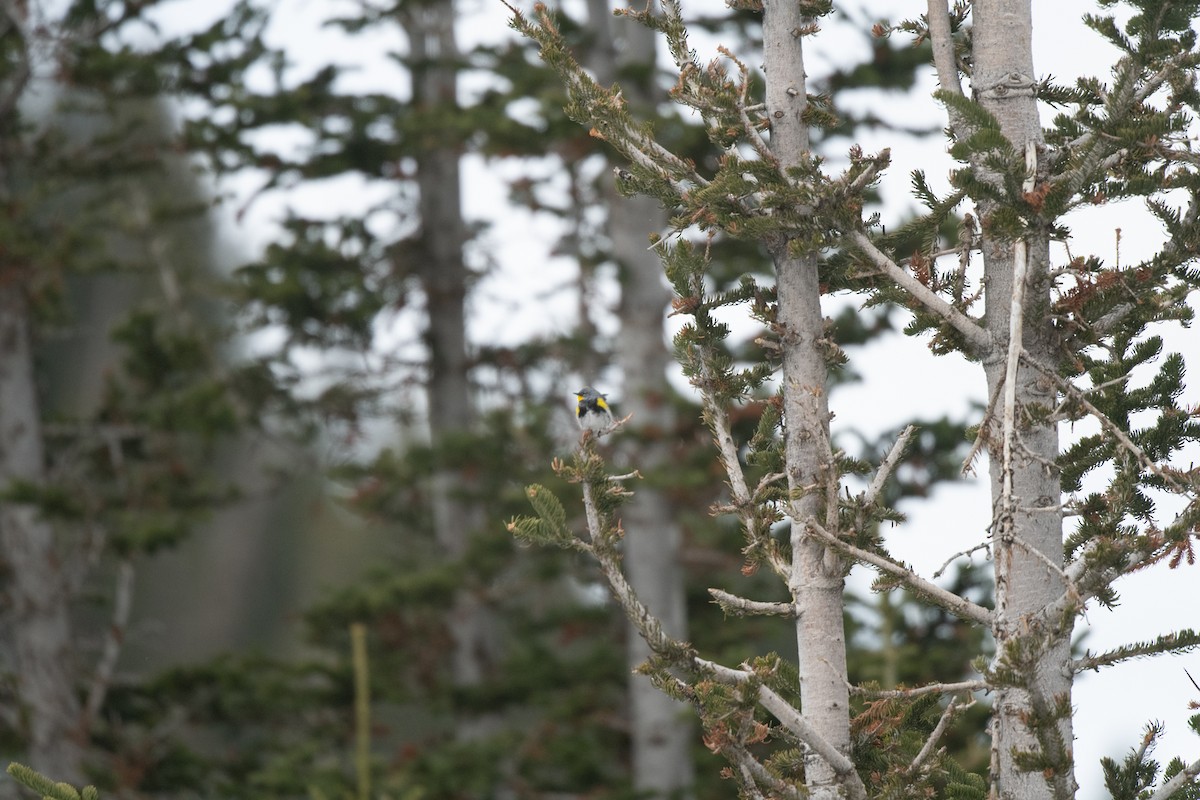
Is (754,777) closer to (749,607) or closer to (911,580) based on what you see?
(749,607)

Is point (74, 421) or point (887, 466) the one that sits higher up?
point (74, 421)

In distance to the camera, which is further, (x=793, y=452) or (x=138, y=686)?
(x=138, y=686)

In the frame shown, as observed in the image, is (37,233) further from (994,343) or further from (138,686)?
(994,343)

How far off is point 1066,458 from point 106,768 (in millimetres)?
9839

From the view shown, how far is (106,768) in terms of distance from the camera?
1135 cm

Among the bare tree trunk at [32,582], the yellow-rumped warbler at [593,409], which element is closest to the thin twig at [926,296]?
the yellow-rumped warbler at [593,409]

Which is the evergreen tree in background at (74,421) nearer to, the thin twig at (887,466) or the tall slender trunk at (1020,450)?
the thin twig at (887,466)

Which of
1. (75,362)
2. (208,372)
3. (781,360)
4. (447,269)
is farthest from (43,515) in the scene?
(75,362)

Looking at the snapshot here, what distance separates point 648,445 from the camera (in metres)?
11.2

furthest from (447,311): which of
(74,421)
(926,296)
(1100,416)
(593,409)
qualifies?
(1100,416)

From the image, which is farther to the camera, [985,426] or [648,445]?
[648,445]

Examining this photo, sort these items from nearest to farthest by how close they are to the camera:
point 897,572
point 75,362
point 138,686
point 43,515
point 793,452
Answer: point 897,572 → point 793,452 → point 43,515 → point 138,686 → point 75,362

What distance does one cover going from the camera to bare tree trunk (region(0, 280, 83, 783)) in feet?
36.0

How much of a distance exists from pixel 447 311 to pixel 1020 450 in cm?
1085
